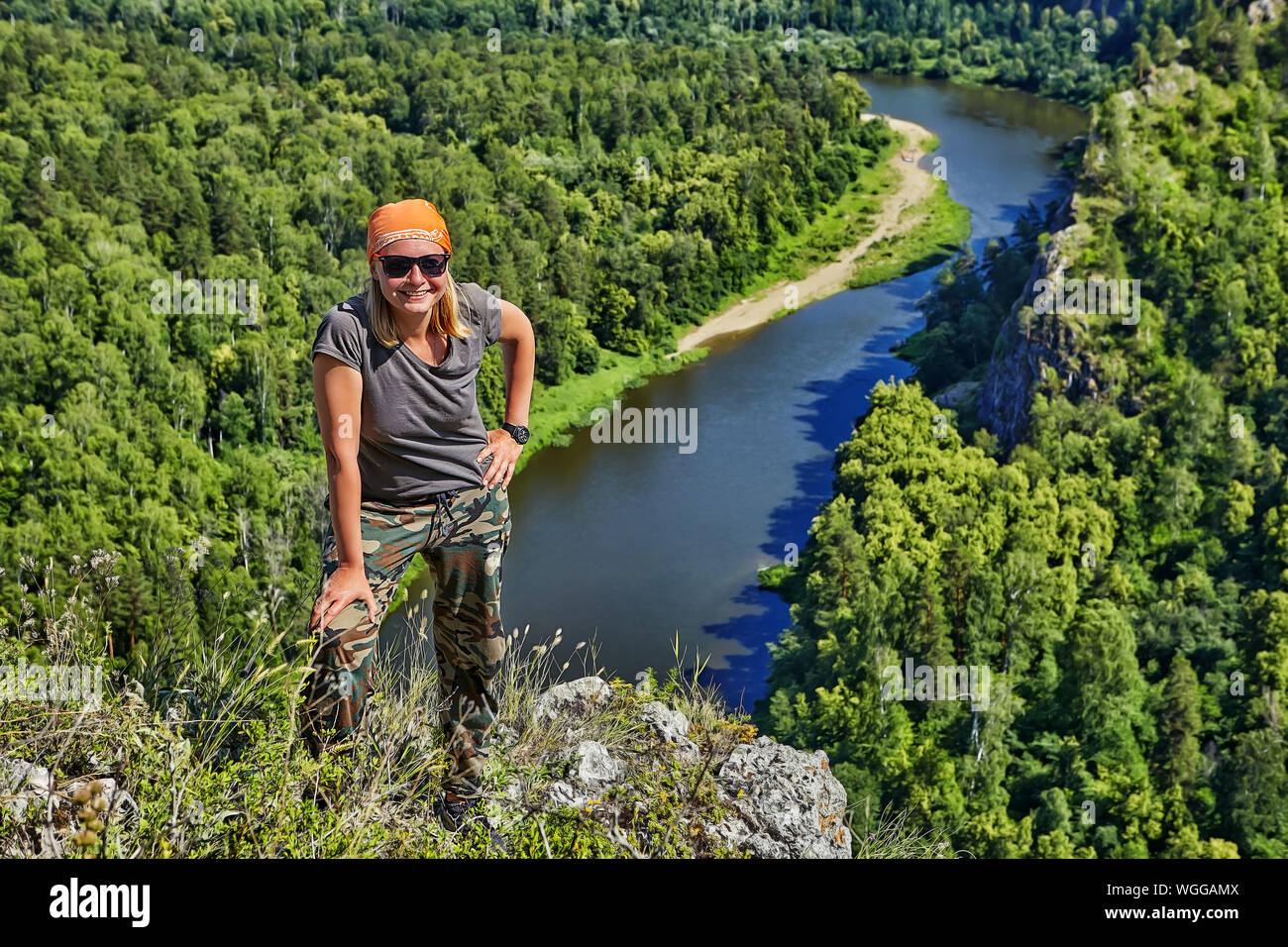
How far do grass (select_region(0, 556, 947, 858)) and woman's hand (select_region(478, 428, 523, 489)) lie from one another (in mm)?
1293

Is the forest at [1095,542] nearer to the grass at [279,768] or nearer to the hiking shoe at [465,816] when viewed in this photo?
the grass at [279,768]


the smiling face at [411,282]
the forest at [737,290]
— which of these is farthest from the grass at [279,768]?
the smiling face at [411,282]

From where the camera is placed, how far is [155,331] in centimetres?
6450

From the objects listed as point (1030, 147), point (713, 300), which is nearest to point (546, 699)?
point (713, 300)

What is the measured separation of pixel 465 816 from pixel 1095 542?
51.8m

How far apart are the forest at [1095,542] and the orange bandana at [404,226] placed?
78.9 ft

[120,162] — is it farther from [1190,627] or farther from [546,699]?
[546,699]

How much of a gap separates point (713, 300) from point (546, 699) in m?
75.4

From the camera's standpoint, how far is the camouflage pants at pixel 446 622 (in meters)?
7.89

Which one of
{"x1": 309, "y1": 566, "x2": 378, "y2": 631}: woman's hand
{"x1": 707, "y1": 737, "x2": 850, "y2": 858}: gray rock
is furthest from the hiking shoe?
{"x1": 707, "y1": 737, "x2": 850, "y2": 858}: gray rock

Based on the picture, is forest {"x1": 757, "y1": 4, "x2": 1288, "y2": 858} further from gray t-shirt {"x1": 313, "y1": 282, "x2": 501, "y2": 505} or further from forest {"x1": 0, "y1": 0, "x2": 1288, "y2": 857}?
gray t-shirt {"x1": 313, "y1": 282, "x2": 501, "y2": 505}

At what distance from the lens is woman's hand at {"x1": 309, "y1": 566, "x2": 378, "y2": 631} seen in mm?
7676

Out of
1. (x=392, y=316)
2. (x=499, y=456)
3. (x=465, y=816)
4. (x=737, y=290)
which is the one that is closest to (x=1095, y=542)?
(x=737, y=290)

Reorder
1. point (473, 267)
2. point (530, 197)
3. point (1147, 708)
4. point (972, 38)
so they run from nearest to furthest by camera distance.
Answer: point (1147, 708), point (473, 267), point (530, 197), point (972, 38)
